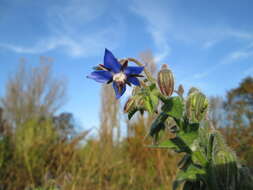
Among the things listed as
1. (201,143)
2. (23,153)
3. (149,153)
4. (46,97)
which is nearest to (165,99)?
(201,143)

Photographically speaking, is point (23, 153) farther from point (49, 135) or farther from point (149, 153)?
point (149, 153)

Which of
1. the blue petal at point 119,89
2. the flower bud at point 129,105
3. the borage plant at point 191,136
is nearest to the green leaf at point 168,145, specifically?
the borage plant at point 191,136

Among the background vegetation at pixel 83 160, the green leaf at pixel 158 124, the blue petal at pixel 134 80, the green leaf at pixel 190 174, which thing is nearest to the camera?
the green leaf at pixel 190 174

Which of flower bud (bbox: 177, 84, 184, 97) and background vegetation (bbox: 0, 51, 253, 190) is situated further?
background vegetation (bbox: 0, 51, 253, 190)

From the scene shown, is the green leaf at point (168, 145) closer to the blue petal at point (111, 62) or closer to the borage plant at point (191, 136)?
the borage plant at point (191, 136)

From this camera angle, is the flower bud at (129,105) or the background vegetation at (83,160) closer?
the flower bud at (129,105)

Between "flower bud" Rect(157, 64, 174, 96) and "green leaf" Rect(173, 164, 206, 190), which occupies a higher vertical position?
"flower bud" Rect(157, 64, 174, 96)

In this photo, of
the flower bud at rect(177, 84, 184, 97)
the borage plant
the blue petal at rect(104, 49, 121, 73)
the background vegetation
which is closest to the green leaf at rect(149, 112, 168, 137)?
the borage plant

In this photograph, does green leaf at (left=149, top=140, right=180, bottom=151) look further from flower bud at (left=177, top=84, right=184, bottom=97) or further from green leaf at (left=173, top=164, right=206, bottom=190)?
flower bud at (left=177, top=84, right=184, bottom=97)
